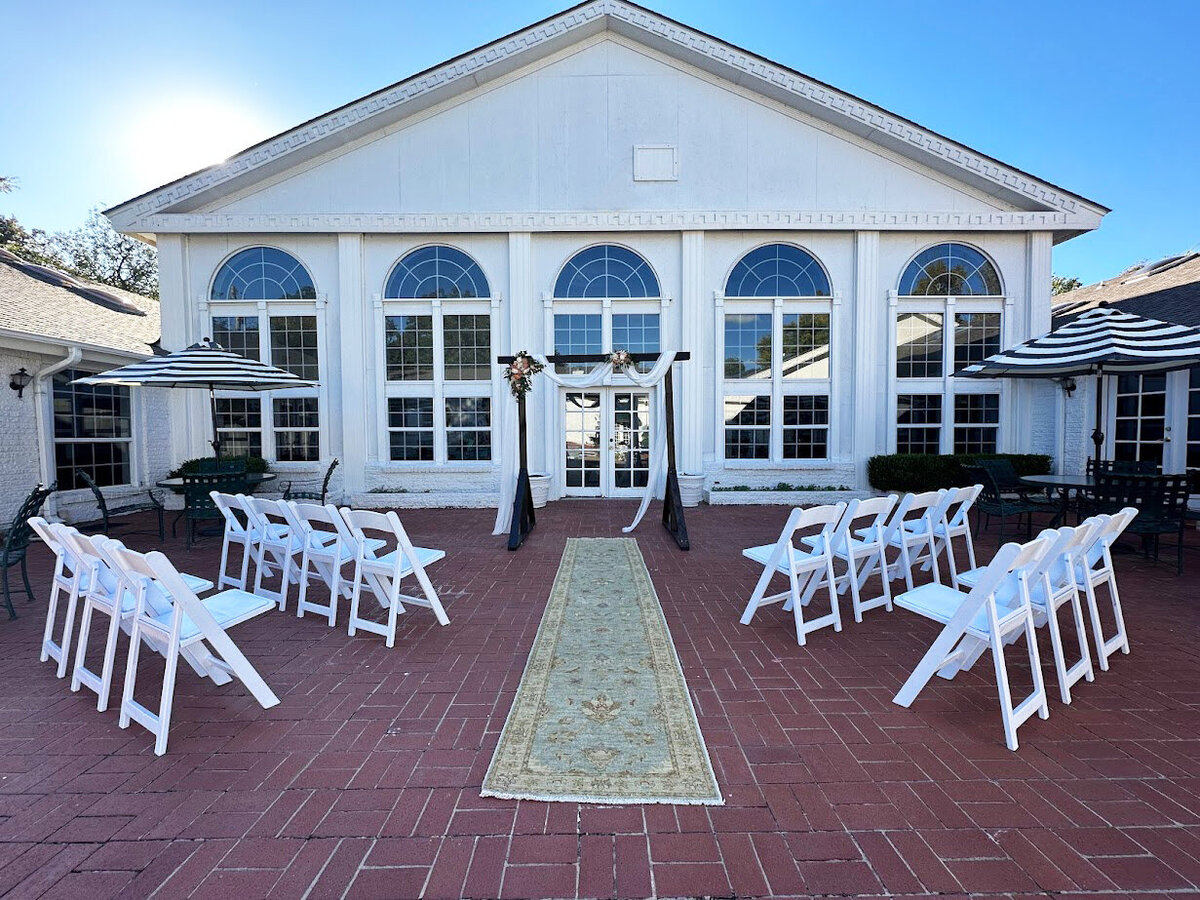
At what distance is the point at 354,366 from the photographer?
1023cm

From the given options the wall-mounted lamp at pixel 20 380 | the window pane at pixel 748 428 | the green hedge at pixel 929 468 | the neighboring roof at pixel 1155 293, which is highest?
the neighboring roof at pixel 1155 293

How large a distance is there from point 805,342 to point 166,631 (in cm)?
1045

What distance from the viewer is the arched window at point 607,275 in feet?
34.0

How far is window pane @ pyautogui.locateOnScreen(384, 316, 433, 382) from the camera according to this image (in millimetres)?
10445

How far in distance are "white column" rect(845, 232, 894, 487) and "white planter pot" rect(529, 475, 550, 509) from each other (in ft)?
19.8

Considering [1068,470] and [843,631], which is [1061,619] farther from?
[1068,470]

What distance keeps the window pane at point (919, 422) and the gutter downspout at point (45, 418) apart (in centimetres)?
1417

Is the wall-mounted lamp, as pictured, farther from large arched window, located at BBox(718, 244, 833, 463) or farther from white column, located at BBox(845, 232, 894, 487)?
white column, located at BBox(845, 232, 894, 487)

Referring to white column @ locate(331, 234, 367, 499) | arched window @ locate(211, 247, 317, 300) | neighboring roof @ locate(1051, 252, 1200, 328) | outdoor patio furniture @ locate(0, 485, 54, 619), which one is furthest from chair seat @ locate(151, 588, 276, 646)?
neighboring roof @ locate(1051, 252, 1200, 328)

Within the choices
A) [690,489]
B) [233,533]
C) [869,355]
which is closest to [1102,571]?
[690,489]

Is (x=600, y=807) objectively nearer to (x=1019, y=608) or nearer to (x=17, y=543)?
(x=1019, y=608)

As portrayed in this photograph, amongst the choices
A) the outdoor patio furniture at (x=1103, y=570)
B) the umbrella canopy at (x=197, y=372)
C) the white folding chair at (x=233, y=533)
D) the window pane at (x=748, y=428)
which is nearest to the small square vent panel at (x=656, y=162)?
the window pane at (x=748, y=428)

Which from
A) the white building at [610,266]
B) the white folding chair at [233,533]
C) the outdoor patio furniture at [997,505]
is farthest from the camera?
the white building at [610,266]

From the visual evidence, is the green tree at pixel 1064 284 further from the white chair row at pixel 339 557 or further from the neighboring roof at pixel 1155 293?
the white chair row at pixel 339 557
